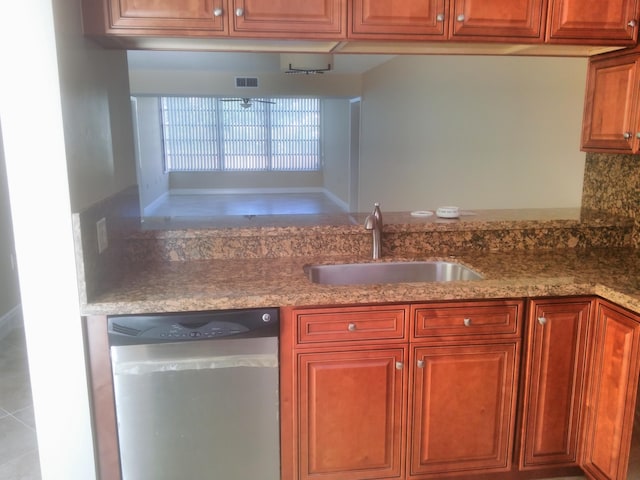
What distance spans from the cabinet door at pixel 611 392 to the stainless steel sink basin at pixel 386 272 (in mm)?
536

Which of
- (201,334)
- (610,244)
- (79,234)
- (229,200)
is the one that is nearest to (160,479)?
(201,334)

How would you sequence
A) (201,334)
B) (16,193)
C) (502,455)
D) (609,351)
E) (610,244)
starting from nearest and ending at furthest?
(16,193) → (201,334) → (609,351) → (502,455) → (610,244)

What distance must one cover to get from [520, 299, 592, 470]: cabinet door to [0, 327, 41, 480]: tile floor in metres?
2.10

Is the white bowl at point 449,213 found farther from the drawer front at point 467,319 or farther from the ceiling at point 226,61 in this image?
the ceiling at point 226,61

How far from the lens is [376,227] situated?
7.28 feet

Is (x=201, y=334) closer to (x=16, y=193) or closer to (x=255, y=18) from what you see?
(x=16, y=193)

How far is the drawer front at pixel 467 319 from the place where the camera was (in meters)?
1.85

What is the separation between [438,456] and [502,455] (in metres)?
0.26

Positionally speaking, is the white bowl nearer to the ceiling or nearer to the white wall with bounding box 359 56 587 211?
the white wall with bounding box 359 56 587 211

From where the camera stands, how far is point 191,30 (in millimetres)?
1783

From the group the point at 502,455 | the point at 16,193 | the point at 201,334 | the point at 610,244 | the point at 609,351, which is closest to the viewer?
the point at 16,193

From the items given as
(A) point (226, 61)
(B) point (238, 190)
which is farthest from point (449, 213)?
(B) point (238, 190)

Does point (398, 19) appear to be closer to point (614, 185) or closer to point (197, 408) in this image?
point (614, 185)

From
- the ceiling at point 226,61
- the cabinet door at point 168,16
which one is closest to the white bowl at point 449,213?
the cabinet door at point 168,16
